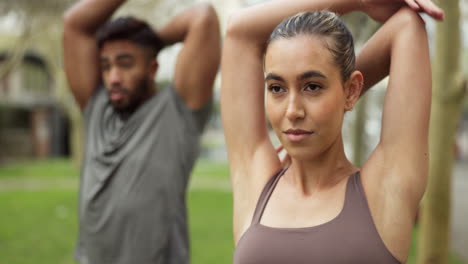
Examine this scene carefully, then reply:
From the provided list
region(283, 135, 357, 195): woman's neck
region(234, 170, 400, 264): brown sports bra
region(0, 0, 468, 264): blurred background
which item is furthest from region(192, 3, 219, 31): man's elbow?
region(234, 170, 400, 264): brown sports bra

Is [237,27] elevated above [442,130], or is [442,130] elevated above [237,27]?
[237,27]

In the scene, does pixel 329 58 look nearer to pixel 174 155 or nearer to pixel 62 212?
pixel 174 155

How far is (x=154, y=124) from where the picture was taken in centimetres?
277

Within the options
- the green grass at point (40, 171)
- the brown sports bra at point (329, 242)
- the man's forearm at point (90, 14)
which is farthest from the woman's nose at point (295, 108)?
the green grass at point (40, 171)

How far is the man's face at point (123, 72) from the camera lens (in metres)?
2.75

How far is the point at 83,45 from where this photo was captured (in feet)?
9.49

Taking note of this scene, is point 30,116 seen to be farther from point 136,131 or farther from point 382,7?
point 382,7

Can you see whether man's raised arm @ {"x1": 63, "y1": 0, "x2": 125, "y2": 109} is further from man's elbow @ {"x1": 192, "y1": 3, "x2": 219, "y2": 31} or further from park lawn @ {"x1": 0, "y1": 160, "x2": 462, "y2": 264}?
park lawn @ {"x1": 0, "y1": 160, "x2": 462, "y2": 264}

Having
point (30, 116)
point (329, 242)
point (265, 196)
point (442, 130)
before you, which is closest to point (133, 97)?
point (265, 196)

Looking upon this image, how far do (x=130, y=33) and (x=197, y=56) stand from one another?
0.37m

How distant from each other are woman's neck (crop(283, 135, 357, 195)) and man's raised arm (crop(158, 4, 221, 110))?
1204mm

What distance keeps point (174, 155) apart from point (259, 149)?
1.03 m

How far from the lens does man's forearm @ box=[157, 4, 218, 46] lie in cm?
276

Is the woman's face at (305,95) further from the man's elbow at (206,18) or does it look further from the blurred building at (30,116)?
the blurred building at (30,116)
